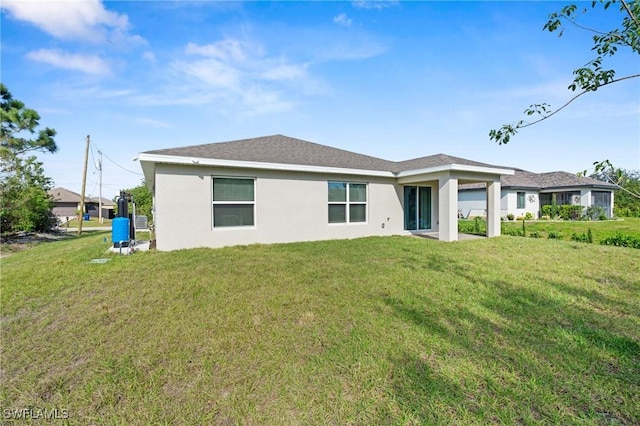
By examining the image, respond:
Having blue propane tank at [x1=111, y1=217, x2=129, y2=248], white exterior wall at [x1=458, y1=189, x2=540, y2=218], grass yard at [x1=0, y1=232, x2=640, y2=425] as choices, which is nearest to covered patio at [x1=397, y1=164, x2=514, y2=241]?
grass yard at [x1=0, y1=232, x2=640, y2=425]

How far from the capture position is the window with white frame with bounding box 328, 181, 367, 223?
11102 mm

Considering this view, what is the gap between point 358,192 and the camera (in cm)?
1161

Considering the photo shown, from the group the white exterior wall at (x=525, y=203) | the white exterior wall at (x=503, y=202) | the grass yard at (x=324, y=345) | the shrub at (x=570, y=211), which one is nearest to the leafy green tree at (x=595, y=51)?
the grass yard at (x=324, y=345)

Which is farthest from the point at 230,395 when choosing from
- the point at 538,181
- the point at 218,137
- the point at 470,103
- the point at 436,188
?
the point at 538,181

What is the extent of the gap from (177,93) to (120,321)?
1037 cm

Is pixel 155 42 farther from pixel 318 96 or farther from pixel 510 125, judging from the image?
pixel 510 125

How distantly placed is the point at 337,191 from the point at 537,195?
24.0m

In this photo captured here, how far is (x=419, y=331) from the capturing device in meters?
3.65

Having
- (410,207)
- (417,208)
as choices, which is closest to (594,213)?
(417,208)

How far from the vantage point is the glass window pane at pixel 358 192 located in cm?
1145

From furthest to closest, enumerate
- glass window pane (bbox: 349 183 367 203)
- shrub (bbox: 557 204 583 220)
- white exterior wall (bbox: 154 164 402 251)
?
shrub (bbox: 557 204 583 220), glass window pane (bbox: 349 183 367 203), white exterior wall (bbox: 154 164 402 251)

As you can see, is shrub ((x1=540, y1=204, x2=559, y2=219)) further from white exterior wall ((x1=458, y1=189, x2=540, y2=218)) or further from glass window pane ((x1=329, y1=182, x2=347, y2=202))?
glass window pane ((x1=329, y1=182, x2=347, y2=202))

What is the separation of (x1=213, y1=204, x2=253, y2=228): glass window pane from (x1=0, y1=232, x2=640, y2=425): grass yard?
2.85 meters

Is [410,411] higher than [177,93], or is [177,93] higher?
[177,93]
